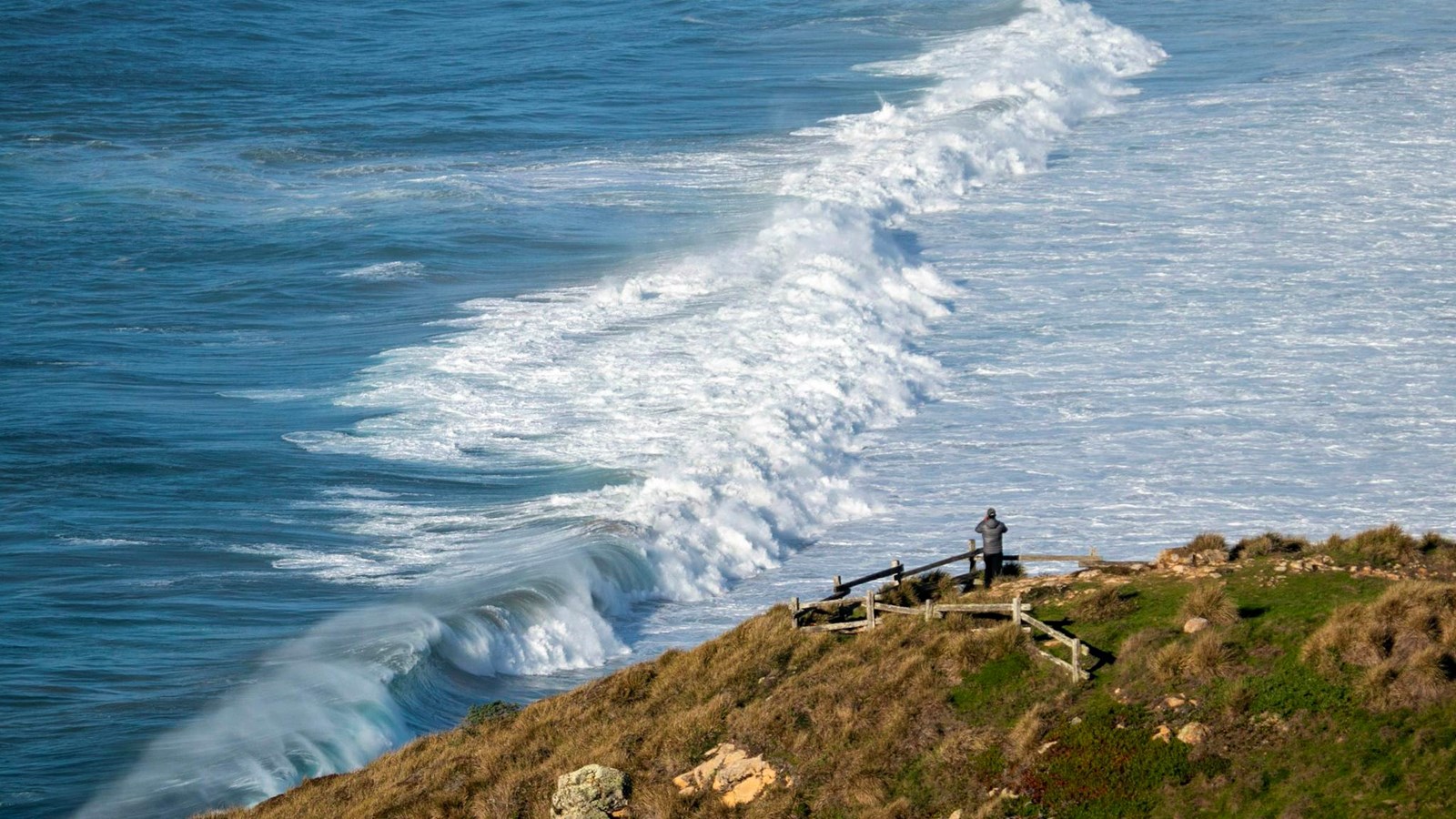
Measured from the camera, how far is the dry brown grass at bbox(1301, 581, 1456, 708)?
1475cm

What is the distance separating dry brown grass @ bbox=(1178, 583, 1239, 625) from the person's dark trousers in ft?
9.69

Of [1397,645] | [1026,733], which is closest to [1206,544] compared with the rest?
[1397,645]

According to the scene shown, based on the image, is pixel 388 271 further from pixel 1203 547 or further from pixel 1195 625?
pixel 1195 625

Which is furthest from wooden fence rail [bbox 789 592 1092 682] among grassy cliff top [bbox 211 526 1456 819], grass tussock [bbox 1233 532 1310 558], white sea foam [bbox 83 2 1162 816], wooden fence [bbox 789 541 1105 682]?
white sea foam [bbox 83 2 1162 816]

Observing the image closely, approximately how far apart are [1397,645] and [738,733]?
20.8 feet

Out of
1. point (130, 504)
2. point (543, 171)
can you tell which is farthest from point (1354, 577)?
point (543, 171)

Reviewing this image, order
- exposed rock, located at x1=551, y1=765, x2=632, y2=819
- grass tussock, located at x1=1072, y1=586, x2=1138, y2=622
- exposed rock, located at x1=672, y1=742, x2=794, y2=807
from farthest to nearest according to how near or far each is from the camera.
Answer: grass tussock, located at x1=1072, y1=586, x2=1138, y2=622
exposed rock, located at x1=551, y1=765, x2=632, y2=819
exposed rock, located at x1=672, y1=742, x2=794, y2=807

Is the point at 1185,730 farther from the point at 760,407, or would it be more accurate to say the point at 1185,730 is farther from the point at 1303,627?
the point at 760,407

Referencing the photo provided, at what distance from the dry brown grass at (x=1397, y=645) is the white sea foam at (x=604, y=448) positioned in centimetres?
1075

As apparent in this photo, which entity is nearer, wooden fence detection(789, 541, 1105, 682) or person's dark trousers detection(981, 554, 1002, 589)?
wooden fence detection(789, 541, 1105, 682)

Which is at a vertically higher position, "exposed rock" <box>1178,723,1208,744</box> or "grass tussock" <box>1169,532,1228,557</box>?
"grass tussock" <box>1169,532,1228,557</box>

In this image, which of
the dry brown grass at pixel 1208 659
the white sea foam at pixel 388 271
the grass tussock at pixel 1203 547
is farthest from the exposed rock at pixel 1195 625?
the white sea foam at pixel 388 271

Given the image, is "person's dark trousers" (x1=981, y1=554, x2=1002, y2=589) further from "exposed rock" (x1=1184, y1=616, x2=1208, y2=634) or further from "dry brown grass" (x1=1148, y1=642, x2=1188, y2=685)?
"dry brown grass" (x1=1148, y1=642, x2=1188, y2=685)

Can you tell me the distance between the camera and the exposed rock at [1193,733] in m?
14.8
